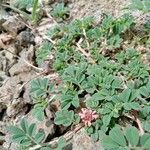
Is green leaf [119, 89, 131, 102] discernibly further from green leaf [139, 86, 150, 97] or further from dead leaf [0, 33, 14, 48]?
dead leaf [0, 33, 14, 48]

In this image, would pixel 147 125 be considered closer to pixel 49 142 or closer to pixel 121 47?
pixel 49 142

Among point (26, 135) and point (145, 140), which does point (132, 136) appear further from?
point (26, 135)

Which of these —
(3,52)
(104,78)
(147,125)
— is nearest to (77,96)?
(104,78)

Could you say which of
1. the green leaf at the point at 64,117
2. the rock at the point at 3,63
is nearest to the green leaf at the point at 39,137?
the green leaf at the point at 64,117

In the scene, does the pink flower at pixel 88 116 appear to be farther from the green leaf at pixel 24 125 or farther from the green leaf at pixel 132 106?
the green leaf at pixel 24 125

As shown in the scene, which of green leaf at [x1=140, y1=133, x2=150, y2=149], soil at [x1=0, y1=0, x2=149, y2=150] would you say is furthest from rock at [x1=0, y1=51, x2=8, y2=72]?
green leaf at [x1=140, y1=133, x2=150, y2=149]

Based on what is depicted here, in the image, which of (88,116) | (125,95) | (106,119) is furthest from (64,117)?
(125,95)
